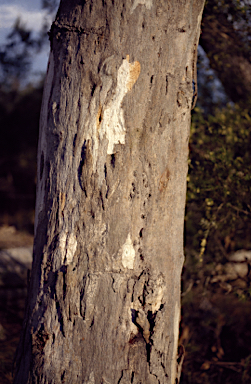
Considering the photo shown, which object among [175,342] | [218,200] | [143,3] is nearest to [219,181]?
[218,200]

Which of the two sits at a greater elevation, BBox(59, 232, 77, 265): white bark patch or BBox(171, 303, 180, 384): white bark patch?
BBox(59, 232, 77, 265): white bark patch

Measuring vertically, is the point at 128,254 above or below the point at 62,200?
below

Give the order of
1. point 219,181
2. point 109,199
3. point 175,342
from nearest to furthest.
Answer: point 109,199
point 175,342
point 219,181

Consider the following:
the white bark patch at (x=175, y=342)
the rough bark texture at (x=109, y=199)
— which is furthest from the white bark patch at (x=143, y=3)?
the white bark patch at (x=175, y=342)

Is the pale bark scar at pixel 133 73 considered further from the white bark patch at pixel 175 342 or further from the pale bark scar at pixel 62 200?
the white bark patch at pixel 175 342

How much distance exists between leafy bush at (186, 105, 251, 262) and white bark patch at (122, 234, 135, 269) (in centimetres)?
151

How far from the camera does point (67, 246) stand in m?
1.62

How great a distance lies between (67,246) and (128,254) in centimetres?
34

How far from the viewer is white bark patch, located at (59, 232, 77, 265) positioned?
1.61m

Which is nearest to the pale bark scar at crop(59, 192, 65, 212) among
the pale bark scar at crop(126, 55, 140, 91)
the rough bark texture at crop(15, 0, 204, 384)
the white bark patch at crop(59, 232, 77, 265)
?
the rough bark texture at crop(15, 0, 204, 384)

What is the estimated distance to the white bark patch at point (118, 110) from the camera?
160 centimetres

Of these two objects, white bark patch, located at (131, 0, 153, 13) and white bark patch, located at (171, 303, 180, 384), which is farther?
white bark patch, located at (171, 303, 180, 384)

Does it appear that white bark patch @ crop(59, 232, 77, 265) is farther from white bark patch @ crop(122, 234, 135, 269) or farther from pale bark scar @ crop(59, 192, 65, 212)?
white bark patch @ crop(122, 234, 135, 269)

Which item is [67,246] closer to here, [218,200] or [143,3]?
[143,3]
